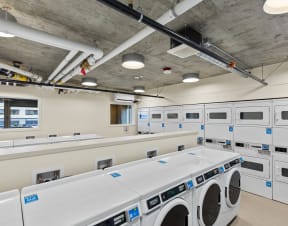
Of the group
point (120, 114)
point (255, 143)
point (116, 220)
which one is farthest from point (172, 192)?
point (120, 114)

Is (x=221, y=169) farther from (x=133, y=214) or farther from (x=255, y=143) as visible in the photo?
(x=255, y=143)

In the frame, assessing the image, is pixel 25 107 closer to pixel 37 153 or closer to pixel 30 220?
pixel 37 153

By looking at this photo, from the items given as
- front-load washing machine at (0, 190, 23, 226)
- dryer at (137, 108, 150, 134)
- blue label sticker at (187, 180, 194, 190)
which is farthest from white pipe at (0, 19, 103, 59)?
dryer at (137, 108, 150, 134)

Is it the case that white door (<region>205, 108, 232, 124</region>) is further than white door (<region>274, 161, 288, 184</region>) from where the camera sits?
Yes

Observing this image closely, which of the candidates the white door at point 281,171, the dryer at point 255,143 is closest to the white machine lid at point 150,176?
the dryer at point 255,143

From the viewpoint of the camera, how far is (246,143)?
3.67 meters

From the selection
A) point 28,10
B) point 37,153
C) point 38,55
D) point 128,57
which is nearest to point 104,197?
point 37,153

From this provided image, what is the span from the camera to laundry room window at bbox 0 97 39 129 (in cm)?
435

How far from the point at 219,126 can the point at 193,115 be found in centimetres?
90

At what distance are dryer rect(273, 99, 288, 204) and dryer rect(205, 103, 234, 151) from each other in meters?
0.90

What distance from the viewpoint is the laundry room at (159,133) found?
1216 millimetres

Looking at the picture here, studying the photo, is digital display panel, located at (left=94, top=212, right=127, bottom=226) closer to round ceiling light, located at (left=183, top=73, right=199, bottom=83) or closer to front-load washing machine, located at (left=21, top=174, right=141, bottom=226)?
front-load washing machine, located at (left=21, top=174, right=141, bottom=226)

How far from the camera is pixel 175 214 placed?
4.50 feet

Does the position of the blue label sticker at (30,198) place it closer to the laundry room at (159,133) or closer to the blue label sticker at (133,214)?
the laundry room at (159,133)
